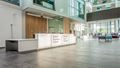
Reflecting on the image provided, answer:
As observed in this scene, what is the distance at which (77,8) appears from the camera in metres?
18.2

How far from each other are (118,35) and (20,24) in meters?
16.9

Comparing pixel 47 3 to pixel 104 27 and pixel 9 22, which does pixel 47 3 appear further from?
pixel 104 27

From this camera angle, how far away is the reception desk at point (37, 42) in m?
7.02

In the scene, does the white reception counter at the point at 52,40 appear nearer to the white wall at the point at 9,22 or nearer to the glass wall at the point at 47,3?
the white wall at the point at 9,22

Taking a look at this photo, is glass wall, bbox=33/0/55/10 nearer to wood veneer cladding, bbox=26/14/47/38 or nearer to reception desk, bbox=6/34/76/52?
wood veneer cladding, bbox=26/14/47/38

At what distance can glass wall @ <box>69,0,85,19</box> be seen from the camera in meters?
16.5

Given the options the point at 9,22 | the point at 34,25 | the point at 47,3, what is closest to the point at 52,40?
the point at 34,25

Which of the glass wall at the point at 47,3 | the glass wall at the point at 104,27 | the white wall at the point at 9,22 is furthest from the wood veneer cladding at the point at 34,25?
the glass wall at the point at 104,27

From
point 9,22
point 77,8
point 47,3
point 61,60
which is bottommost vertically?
point 61,60

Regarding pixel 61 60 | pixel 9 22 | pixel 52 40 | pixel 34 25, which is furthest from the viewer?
pixel 34 25

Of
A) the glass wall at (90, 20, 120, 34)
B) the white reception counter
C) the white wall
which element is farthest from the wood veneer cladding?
the glass wall at (90, 20, 120, 34)

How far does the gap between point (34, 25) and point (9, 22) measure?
246 centimetres

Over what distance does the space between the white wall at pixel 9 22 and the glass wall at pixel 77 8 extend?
23.6 feet

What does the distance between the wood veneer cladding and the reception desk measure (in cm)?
269
